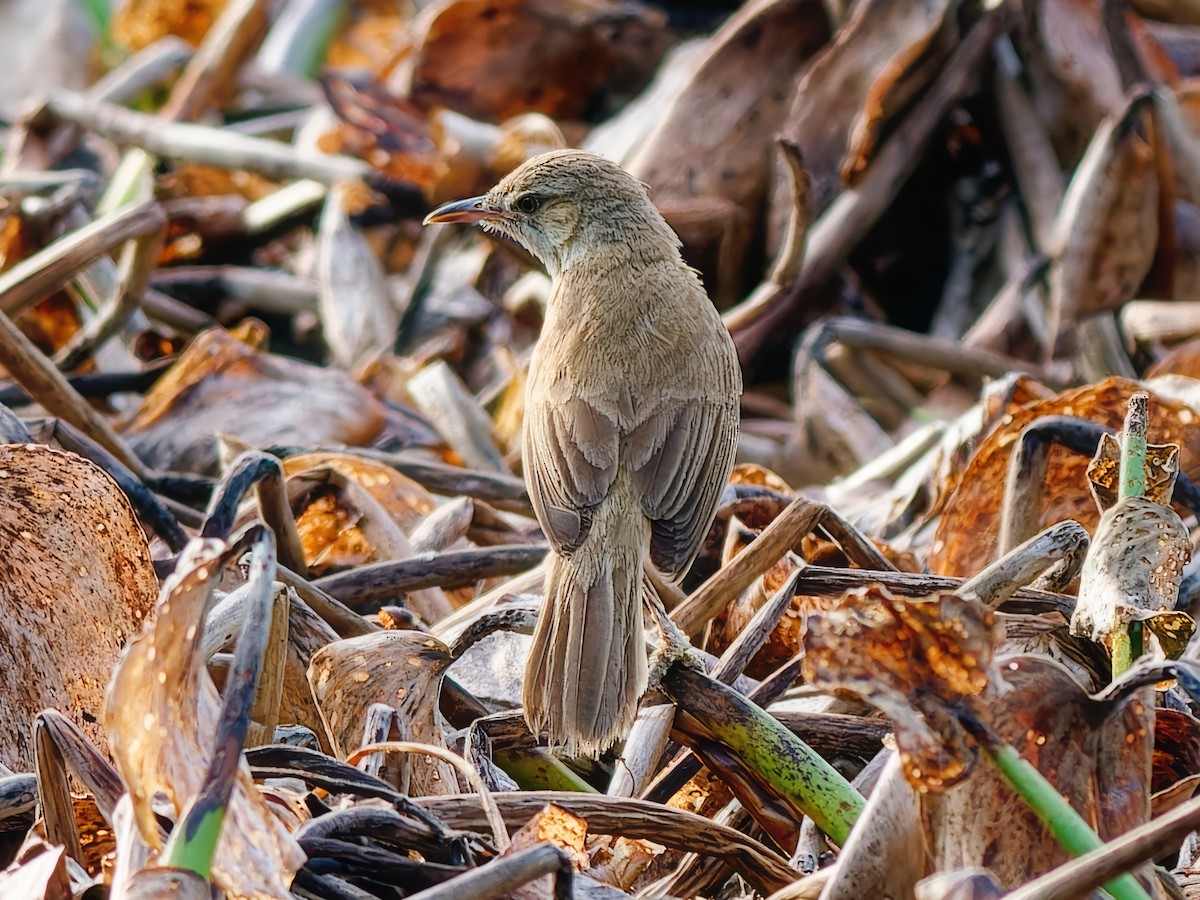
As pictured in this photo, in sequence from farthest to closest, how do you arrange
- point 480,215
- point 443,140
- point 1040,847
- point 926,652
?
1. point 443,140
2. point 480,215
3. point 1040,847
4. point 926,652

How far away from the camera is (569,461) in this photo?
2.88 metres

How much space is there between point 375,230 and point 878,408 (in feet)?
6.39

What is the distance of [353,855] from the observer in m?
1.85

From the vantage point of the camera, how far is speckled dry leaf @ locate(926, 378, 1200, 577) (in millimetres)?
3000

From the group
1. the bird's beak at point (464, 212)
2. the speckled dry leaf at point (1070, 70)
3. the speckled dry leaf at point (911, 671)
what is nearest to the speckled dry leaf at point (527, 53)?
the speckled dry leaf at point (1070, 70)

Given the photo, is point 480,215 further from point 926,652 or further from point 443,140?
point 926,652

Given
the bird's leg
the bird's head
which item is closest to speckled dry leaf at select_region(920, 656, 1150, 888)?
the bird's leg

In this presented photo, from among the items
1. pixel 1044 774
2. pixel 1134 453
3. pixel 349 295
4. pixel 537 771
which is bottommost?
pixel 349 295

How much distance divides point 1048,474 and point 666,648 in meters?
0.94

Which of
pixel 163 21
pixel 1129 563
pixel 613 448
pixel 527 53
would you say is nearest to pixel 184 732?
pixel 1129 563

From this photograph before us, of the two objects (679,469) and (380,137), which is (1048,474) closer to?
(679,469)

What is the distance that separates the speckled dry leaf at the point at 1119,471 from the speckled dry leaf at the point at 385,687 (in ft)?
3.33

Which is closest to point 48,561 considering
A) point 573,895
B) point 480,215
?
point 573,895

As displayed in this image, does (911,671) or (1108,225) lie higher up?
(911,671)
